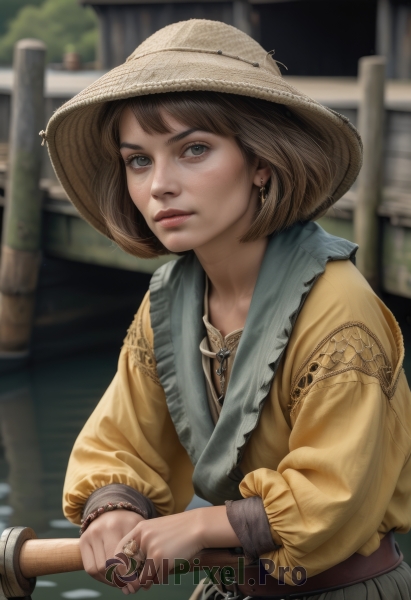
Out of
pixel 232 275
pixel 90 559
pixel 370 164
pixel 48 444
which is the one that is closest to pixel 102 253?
pixel 48 444

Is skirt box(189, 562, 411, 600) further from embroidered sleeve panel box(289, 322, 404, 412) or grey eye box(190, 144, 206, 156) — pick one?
grey eye box(190, 144, 206, 156)

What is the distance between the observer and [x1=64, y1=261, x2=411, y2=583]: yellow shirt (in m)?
1.58

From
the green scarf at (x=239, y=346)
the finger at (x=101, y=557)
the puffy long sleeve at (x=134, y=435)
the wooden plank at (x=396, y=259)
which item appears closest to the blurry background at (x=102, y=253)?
the wooden plank at (x=396, y=259)

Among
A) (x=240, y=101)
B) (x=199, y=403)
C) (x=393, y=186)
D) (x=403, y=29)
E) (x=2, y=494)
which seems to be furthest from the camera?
(x=403, y=29)

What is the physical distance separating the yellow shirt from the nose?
32 centimetres

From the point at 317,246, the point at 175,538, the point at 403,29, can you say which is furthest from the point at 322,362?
the point at 403,29

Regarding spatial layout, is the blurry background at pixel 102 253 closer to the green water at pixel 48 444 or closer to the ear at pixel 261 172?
the green water at pixel 48 444

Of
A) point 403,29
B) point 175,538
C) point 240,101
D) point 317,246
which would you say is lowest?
point 403,29

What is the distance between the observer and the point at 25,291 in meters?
6.22

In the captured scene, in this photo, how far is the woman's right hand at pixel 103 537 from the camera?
169cm

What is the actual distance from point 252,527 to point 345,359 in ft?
1.11

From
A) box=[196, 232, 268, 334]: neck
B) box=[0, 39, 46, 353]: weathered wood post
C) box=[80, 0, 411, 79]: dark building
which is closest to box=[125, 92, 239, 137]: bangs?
box=[196, 232, 268, 334]: neck

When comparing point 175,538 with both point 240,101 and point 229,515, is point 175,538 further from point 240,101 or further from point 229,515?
point 240,101

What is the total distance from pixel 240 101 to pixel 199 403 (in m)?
0.61
